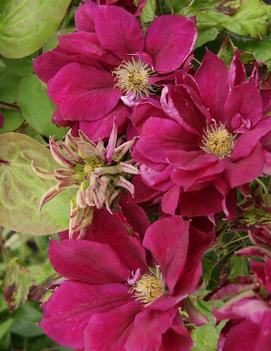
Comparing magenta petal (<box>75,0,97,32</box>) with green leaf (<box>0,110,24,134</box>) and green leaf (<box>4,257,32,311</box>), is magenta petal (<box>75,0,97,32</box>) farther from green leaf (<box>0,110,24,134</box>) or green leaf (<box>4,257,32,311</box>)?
green leaf (<box>4,257,32,311</box>)

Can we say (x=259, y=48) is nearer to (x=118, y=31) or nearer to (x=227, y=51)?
(x=227, y=51)

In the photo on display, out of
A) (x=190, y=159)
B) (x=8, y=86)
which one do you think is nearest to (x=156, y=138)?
(x=190, y=159)

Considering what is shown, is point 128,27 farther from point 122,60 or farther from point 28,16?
point 28,16

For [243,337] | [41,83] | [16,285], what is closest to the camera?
[243,337]

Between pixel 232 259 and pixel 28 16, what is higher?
pixel 28 16

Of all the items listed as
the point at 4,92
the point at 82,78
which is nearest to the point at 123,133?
the point at 82,78
